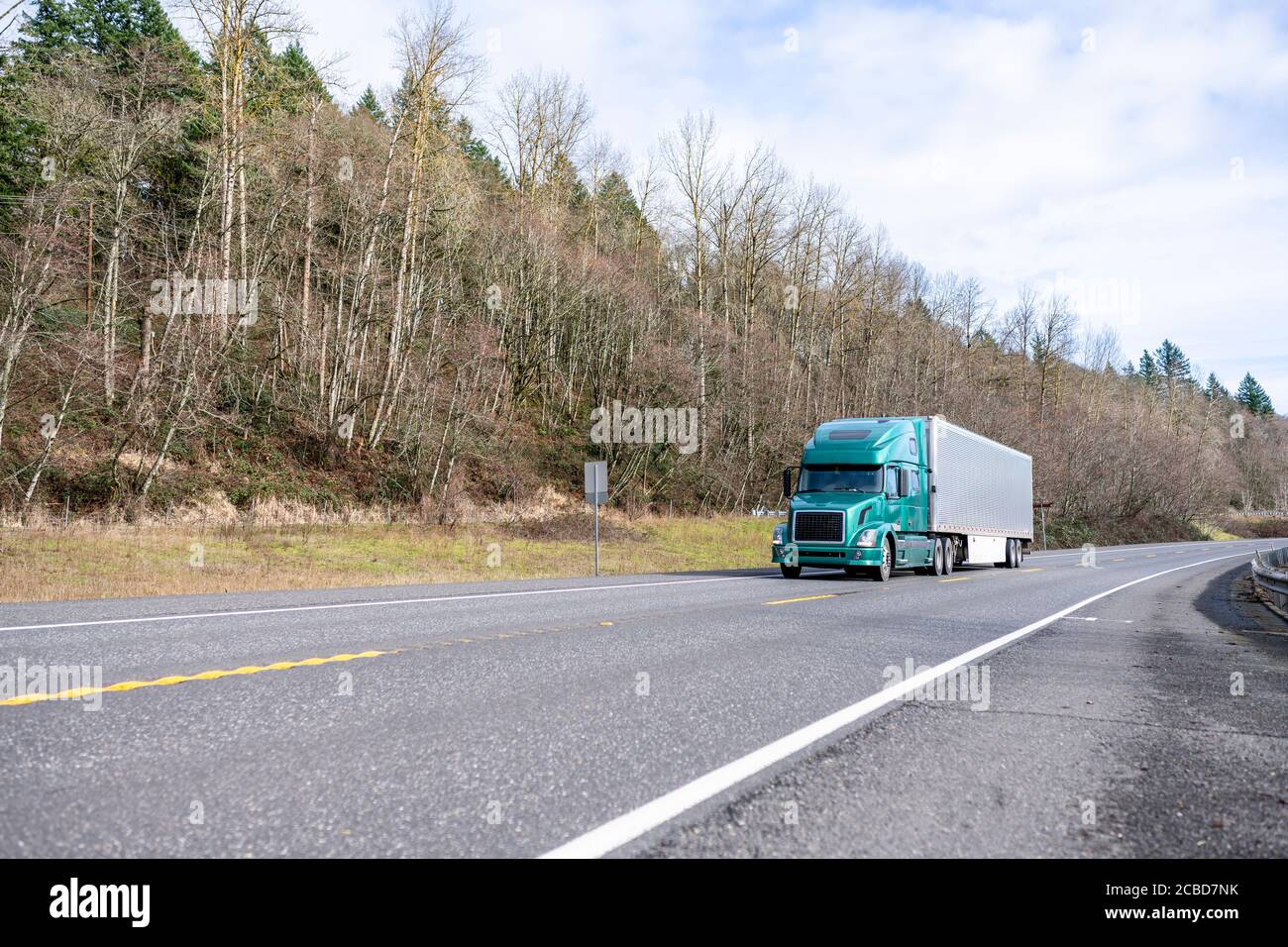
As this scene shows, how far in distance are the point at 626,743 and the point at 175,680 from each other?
348 centimetres

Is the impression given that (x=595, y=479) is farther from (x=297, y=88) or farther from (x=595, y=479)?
(x=297, y=88)

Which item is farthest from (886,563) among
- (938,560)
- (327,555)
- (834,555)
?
(327,555)

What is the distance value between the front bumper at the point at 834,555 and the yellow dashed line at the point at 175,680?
47.2 feet

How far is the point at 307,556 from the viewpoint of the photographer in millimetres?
20344

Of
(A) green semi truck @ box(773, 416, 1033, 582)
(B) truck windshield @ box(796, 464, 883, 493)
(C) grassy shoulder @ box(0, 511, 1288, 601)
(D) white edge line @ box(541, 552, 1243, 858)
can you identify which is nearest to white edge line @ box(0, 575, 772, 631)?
(C) grassy shoulder @ box(0, 511, 1288, 601)

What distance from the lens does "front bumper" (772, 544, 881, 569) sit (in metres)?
19.7

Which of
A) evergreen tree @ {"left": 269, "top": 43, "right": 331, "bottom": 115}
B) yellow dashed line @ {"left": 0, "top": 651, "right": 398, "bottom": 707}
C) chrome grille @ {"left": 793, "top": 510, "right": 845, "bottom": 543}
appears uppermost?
evergreen tree @ {"left": 269, "top": 43, "right": 331, "bottom": 115}

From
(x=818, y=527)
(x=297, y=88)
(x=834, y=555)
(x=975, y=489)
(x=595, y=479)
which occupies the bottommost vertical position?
(x=834, y=555)

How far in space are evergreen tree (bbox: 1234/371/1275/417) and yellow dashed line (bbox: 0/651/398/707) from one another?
580 feet

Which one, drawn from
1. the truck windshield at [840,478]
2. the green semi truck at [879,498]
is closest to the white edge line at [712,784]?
the green semi truck at [879,498]

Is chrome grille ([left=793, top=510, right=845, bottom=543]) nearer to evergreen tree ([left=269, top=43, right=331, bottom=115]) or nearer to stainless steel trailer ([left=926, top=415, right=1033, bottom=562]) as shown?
stainless steel trailer ([left=926, top=415, right=1033, bottom=562])

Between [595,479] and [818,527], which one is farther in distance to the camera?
[595,479]

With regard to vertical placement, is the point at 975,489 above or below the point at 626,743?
above
